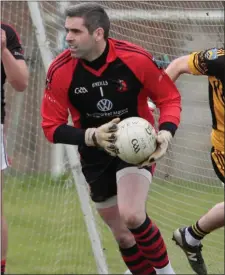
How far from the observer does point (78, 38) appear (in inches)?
233

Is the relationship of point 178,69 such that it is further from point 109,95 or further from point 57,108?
point 57,108

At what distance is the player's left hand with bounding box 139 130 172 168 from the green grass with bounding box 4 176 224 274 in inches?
86.1

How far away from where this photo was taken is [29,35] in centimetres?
915

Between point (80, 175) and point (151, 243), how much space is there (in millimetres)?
1827

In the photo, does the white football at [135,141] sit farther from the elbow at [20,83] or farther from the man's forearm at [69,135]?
the elbow at [20,83]

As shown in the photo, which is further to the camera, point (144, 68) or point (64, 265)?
point (64, 265)

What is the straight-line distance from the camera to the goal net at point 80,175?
7.48 meters

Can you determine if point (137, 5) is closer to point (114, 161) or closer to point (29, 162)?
point (114, 161)

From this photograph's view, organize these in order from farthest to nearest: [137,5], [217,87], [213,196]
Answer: [213,196], [137,5], [217,87]

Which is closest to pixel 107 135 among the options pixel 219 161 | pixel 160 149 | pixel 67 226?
pixel 160 149

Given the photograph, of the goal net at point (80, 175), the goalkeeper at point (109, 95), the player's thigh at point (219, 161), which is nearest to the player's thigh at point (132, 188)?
the goalkeeper at point (109, 95)

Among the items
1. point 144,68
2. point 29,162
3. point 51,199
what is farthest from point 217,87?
point 29,162

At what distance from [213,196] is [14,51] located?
2.41 meters

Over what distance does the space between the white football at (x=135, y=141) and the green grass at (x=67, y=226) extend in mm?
2283
